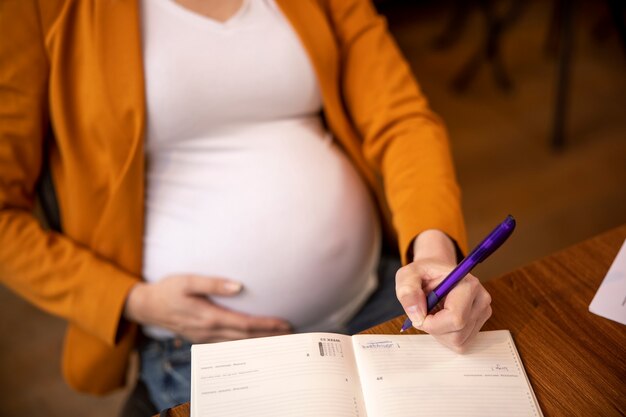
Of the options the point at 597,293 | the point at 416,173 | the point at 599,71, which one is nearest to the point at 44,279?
the point at 416,173

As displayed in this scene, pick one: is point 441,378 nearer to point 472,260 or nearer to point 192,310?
point 472,260

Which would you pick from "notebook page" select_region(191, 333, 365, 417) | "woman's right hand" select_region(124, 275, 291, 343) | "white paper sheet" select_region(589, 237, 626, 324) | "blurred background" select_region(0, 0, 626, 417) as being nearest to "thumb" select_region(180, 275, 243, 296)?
"woman's right hand" select_region(124, 275, 291, 343)

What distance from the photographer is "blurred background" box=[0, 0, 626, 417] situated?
144 centimetres

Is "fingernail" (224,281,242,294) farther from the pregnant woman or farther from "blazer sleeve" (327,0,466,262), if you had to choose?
"blazer sleeve" (327,0,466,262)

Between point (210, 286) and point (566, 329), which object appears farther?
point (210, 286)

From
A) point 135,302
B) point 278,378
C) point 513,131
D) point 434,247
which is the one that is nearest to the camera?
point 278,378

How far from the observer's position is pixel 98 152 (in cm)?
73

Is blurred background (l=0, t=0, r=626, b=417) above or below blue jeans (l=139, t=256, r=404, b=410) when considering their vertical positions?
below

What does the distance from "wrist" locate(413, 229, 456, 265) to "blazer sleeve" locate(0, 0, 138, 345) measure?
0.39m

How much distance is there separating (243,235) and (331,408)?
33cm

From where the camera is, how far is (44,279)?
720 millimetres

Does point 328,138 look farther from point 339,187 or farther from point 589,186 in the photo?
point 589,186

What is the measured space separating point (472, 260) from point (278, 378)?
21cm

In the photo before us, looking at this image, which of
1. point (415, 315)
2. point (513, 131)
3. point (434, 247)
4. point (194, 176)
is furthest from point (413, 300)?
point (513, 131)
